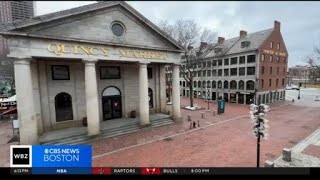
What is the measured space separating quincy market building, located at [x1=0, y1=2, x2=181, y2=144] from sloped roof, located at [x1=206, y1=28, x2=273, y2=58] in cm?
2095

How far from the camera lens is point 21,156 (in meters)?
7.12

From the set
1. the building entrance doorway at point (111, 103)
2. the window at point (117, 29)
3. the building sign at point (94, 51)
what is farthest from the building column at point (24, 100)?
the building entrance doorway at point (111, 103)

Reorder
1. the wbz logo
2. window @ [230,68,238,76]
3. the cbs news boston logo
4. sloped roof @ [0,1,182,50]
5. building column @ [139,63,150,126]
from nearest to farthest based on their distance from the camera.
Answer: the cbs news boston logo, the wbz logo, sloped roof @ [0,1,182,50], building column @ [139,63,150,126], window @ [230,68,238,76]

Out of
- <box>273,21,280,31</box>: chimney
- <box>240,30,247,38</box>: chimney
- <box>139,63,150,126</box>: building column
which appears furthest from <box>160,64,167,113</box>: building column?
<box>273,21,280,31</box>: chimney

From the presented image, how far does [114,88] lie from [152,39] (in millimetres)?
6059

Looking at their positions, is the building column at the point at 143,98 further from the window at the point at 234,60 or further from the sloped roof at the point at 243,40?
the window at the point at 234,60

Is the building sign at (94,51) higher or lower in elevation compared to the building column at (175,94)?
higher

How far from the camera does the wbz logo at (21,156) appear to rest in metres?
6.94

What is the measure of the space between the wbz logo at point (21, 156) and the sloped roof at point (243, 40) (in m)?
34.1

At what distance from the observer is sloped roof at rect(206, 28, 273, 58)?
1310 inches

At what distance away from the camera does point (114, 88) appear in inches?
742

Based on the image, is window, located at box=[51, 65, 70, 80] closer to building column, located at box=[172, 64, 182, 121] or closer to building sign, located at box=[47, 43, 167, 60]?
building sign, located at box=[47, 43, 167, 60]

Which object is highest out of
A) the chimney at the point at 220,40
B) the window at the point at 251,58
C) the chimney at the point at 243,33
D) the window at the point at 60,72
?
the chimney at the point at 243,33

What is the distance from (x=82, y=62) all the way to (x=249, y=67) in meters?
29.2
